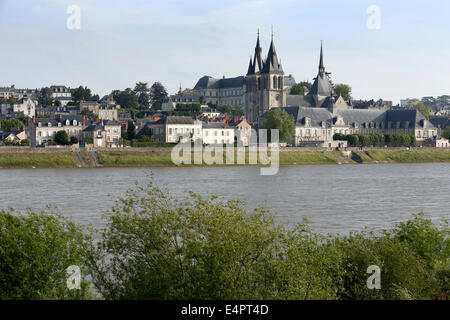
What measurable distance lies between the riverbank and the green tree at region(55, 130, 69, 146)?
8936mm

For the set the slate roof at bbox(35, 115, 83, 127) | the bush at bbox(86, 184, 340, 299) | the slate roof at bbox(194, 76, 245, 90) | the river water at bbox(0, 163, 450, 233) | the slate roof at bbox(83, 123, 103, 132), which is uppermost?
the slate roof at bbox(194, 76, 245, 90)

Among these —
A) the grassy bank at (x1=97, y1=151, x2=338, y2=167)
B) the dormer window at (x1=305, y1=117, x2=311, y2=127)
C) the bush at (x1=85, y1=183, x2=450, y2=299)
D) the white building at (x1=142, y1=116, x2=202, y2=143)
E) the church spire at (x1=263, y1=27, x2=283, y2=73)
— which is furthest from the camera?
the church spire at (x1=263, y1=27, x2=283, y2=73)

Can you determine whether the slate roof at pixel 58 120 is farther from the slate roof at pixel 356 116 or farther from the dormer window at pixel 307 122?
the dormer window at pixel 307 122

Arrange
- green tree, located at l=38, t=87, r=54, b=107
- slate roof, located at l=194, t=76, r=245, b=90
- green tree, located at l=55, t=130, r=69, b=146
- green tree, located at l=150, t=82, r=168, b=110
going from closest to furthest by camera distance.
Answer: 1. green tree, located at l=55, t=130, r=69, b=146
2. green tree, located at l=38, t=87, r=54, b=107
3. green tree, located at l=150, t=82, r=168, b=110
4. slate roof, located at l=194, t=76, r=245, b=90

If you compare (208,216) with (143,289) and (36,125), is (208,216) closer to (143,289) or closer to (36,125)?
(143,289)

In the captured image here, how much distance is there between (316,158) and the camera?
8606cm

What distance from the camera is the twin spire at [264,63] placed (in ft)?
405

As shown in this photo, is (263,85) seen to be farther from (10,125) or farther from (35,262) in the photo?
(35,262)

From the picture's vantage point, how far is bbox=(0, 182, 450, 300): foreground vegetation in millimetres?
15016

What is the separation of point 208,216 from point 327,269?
3450 mm

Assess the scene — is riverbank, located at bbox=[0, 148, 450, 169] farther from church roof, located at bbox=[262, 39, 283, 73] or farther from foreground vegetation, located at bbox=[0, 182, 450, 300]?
foreground vegetation, located at bbox=[0, 182, 450, 300]

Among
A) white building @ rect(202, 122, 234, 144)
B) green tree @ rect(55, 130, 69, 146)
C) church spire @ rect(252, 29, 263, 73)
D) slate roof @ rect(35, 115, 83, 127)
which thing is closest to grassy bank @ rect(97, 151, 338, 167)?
green tree @ rect(55, 130, 69, 146)

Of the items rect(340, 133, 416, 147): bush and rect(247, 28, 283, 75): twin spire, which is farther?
rect(247, 28, 283, 75): twin spire
